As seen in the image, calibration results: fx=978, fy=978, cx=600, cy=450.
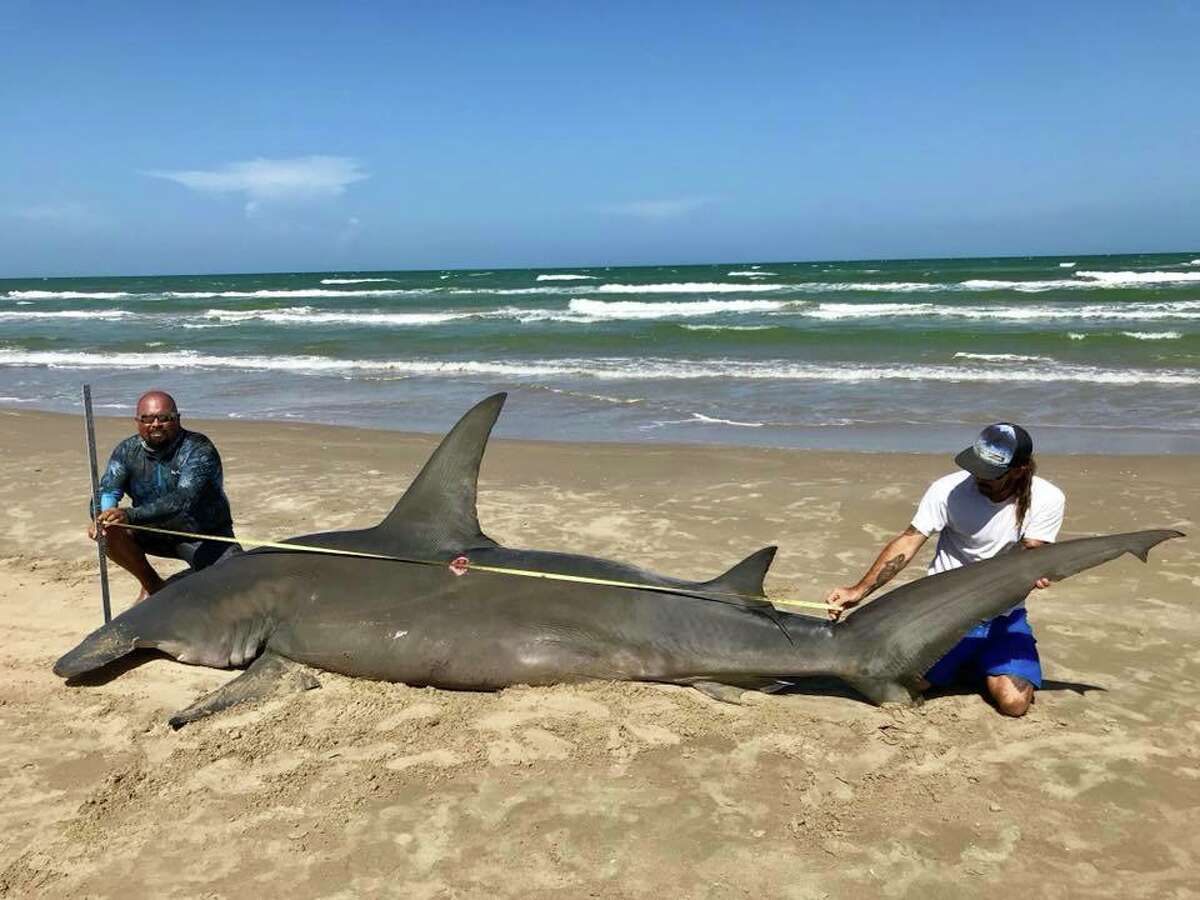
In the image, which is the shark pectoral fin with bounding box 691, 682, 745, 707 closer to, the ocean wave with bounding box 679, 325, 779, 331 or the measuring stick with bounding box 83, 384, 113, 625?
the measuring stick with bounding box 83, 384, 113, 625

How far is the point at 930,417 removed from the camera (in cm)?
1184

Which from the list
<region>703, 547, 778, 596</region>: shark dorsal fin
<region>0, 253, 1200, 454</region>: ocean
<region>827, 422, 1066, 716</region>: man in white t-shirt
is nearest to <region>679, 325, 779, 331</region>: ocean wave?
<region>0, 253, 1200, 454</region>: ocean

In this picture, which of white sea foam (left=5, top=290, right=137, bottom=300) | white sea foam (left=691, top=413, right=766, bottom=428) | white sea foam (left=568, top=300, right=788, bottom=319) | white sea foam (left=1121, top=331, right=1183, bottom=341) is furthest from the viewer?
white sea foam (left=5, top=290, right=137, bottom=300)

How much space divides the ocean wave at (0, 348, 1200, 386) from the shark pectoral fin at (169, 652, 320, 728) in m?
12.2

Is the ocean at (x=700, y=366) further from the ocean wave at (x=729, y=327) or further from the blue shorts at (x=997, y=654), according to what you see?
the blue shorts at (x=997, y=654)

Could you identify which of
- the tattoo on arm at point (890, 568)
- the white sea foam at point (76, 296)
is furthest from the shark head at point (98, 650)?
the white sea foam at point (76, 296)

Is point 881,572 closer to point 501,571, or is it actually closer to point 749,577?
point 749,577

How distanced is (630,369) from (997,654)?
14.1m

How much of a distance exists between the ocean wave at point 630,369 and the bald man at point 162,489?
11.5 meters

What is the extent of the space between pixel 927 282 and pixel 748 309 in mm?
16448

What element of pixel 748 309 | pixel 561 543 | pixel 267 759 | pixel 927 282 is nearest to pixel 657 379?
pixel 561 543

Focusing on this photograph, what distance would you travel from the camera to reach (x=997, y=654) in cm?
406

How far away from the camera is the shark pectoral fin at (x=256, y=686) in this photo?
397 cm

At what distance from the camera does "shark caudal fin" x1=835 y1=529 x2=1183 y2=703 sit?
342 cm
